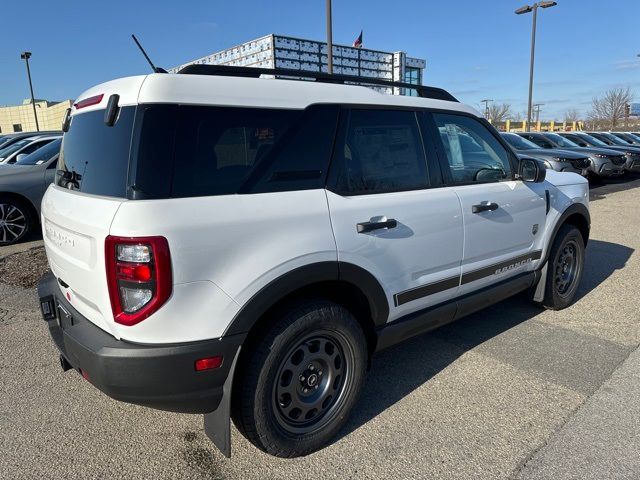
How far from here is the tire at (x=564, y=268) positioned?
13.9ft

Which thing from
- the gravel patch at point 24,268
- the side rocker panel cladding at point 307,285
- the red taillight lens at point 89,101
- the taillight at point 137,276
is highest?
the red taillight lens at point 89,101

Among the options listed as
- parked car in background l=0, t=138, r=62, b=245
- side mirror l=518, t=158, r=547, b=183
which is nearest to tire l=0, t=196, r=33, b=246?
parked car in background l=0, t=138, r=62, b=245

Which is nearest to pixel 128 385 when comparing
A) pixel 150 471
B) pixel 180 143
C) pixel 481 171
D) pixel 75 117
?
pixel 150 471

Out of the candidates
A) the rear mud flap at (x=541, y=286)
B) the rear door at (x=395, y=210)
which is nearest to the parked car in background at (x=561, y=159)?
the rear mud flap at (x=541, y=286)

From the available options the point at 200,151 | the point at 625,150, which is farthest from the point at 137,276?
the point at 625,150

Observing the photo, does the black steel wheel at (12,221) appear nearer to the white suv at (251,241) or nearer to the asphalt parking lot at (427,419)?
the asphalt parking lot at (427,419)

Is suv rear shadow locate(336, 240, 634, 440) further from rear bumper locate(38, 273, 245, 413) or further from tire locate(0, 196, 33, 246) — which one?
tire locate(0, 196, 33, 246)

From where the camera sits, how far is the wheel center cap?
255cm

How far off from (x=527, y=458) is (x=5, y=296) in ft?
16.7

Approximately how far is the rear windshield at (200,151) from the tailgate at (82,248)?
3.5 inches

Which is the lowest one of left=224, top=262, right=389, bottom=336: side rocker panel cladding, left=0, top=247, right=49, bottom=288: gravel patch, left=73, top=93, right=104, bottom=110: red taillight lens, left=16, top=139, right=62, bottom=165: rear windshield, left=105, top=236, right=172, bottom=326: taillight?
left=0, top=247, right=49, bottom=288: gravel patch

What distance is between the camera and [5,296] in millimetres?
5012

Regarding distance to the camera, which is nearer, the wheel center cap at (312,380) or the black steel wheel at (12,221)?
the wheel center cap at (312,380)

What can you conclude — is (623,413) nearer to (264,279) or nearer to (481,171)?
(481,171)
